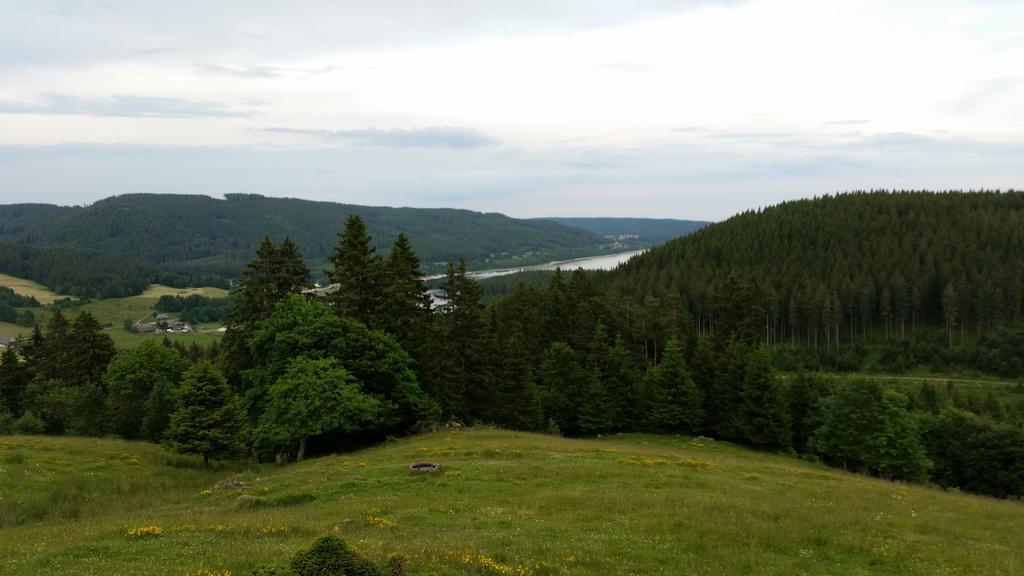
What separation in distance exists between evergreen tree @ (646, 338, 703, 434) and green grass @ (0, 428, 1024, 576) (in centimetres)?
2714

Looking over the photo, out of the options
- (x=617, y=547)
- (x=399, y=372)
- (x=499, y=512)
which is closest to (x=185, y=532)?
(x=499, y=512)

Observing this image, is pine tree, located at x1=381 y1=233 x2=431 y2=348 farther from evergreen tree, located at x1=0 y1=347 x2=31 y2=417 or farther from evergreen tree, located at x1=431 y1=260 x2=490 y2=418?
evergreen tree, located at x1=0 y1=347 x2=31 y2=417

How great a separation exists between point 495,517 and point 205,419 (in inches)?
1043

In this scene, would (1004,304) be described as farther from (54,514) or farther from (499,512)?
(54,514)

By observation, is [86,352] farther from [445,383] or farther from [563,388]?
[563,388]

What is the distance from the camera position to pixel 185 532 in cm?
2086

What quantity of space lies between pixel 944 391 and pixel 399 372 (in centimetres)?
10221

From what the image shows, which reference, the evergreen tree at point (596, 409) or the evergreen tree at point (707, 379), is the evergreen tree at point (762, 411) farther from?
the evergreen tree at point (596, 409)

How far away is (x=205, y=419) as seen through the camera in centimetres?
4112

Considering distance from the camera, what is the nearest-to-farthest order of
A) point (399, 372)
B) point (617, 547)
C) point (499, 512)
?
point (617, 547) < point (499, 512) < point (399, 372)

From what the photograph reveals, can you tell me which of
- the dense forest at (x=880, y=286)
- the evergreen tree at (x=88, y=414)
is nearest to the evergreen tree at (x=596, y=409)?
the dense forest at (x=880, y=286)

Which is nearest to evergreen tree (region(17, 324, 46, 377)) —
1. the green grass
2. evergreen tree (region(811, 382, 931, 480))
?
the green grass

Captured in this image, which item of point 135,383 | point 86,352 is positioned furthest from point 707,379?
point 86,352

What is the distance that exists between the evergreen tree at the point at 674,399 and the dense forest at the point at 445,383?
0.17 metres
